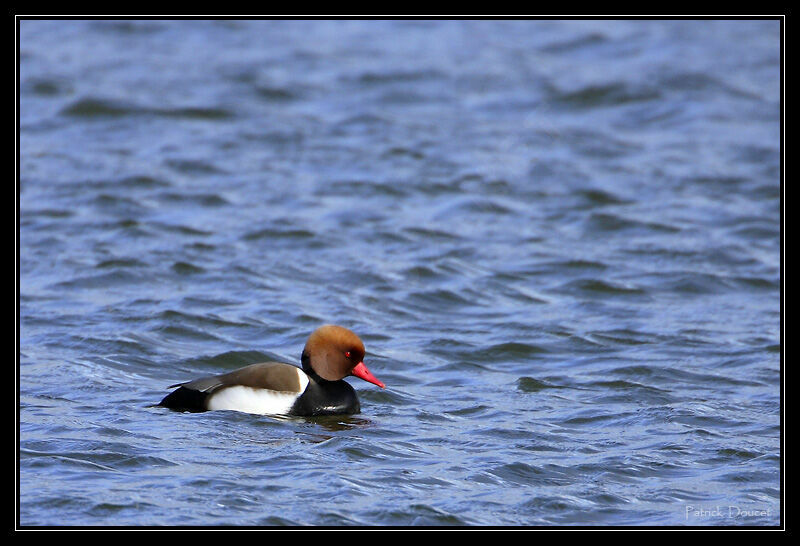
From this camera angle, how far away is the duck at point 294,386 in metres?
7.90

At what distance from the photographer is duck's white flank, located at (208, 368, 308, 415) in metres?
7.89

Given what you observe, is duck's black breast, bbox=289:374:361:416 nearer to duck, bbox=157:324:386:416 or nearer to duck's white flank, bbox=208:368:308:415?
duck, bbox=157:324:386:416

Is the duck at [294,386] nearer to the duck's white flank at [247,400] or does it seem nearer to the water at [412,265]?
the duck's white flank at [247,400]

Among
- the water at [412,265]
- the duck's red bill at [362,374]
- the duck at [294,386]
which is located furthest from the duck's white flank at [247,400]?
the duck's red bill at [362,374]

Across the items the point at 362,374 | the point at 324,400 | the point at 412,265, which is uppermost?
the point at 412,265

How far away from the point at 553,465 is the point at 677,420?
4.60ft

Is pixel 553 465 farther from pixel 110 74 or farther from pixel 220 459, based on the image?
pixel 110 74

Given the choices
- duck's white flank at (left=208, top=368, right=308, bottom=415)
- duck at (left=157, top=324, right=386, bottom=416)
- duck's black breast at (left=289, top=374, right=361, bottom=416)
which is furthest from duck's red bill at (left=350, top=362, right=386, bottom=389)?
duck's white flank at (left=208, top=368, right=308, bottom=415)

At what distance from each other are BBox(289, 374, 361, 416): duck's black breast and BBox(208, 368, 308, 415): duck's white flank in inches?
5.3

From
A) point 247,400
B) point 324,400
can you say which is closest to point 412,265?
point 324,400

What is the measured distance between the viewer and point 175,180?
14.6 m

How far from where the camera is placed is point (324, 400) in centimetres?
807

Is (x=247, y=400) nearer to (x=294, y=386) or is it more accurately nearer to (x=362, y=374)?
(x=294, y=386)

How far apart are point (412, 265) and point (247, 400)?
4.57m
